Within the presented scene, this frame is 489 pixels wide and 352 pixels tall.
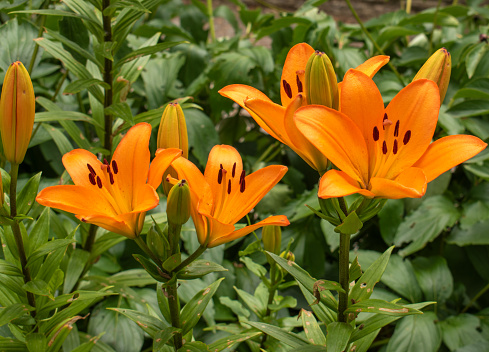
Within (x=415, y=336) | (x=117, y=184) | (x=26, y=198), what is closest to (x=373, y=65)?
(x=117, y=184)

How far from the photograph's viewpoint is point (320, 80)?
0.42m

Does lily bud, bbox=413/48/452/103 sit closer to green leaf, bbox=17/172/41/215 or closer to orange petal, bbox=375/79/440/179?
orange petal, bbox=375/79/440/179

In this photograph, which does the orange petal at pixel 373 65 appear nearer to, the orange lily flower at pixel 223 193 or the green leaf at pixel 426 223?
the orange lily flower at pixel 223 193

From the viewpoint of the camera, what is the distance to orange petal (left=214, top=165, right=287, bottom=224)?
45cm

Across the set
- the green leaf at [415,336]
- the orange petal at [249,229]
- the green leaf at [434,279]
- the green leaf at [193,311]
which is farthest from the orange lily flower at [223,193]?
the green leaf at [434,279]

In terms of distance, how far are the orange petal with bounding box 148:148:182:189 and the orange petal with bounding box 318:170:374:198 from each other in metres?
0.13

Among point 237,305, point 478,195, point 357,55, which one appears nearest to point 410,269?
point 478,195

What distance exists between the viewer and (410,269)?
2.89ft

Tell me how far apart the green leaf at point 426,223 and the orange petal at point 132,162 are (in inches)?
22.8

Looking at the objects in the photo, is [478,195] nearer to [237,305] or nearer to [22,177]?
[237,305]

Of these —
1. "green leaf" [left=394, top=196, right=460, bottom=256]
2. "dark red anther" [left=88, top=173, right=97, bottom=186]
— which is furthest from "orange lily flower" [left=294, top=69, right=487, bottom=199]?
"green leaf" [left=394, top=196, right=460, bottom=256]

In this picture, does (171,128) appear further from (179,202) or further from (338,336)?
(338,336)

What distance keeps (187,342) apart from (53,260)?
0.18 m

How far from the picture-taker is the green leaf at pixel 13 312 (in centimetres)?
49
